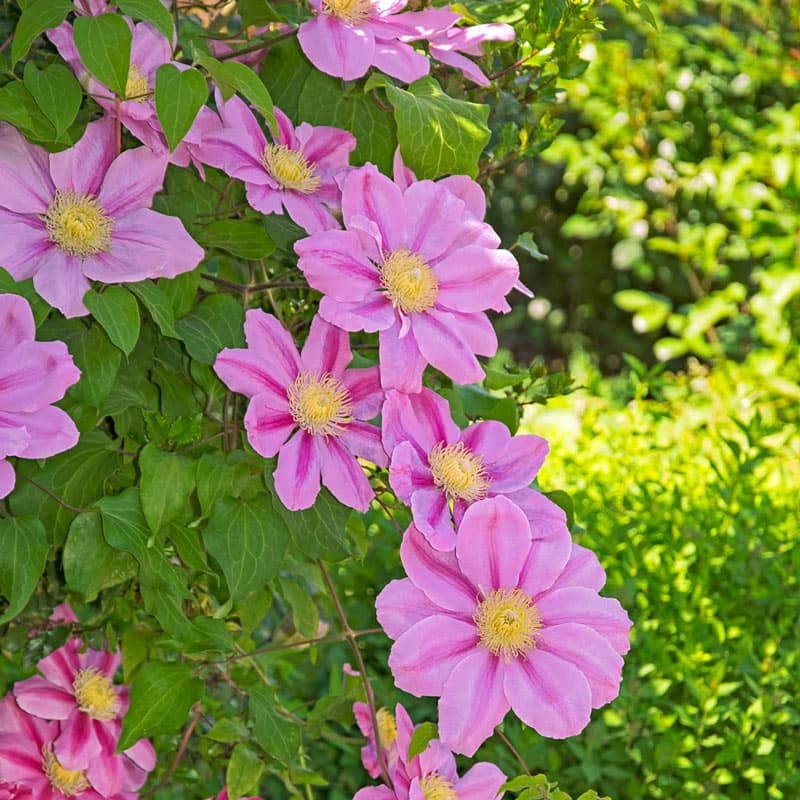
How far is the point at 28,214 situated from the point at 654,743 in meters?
1.25

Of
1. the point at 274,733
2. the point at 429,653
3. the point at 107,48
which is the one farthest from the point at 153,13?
the point at 274,733

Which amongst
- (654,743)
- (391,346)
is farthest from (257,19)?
(654,743)

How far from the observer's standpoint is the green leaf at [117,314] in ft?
3.09

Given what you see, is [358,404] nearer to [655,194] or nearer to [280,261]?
[280,261]

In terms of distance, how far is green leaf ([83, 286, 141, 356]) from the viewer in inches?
37.1

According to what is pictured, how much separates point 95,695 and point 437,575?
0.50 m

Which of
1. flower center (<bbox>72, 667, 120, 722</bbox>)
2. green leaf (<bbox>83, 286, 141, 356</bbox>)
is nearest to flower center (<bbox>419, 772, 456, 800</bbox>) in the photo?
flower center (<bbox>72, 667, 120, 722</bbox>)

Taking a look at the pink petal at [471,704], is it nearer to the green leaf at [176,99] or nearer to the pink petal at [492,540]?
the pink petal at [492,540]

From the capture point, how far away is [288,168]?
1.05 m

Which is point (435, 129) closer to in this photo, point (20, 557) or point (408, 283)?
point (408, 283)

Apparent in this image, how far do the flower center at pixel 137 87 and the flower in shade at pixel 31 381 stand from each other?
0.20 metres

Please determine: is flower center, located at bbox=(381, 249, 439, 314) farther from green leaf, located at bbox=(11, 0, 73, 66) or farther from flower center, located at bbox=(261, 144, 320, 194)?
green leaf, located at bbox=(11, 0, 73, 66)

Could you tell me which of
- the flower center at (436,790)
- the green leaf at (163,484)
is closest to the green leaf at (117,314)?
the green leaf at (163,484)

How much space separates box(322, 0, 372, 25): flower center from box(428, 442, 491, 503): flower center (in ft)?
1.19
